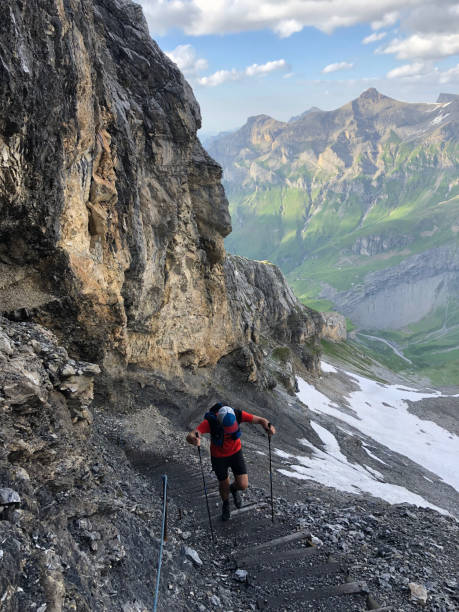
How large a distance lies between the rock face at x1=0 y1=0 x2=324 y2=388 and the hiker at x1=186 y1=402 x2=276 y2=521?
9334mm

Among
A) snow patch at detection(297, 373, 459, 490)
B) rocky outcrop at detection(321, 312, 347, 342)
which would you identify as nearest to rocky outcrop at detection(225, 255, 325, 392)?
snow patch at detection(297, 373, 459, 490)

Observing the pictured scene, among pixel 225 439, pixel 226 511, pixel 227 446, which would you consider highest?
pixel 225 439

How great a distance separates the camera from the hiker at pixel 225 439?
503 inches

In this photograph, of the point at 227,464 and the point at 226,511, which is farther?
the point at 226,511

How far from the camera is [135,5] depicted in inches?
1072

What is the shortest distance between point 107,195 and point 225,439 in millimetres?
14016

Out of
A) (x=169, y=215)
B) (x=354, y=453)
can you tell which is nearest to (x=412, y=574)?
(x=169, y=215)

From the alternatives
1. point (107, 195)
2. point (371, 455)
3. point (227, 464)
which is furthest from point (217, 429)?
point (371, 455)

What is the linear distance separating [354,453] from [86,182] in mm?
41848

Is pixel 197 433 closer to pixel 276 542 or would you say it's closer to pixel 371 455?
pixel 276 542

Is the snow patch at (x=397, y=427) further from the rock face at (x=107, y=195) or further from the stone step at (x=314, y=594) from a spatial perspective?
the stone step at (x=314, y=594)

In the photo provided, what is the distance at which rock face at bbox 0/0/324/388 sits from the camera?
14.1 meters

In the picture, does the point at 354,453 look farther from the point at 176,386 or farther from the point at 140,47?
the point at 140,47

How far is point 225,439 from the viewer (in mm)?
13047
